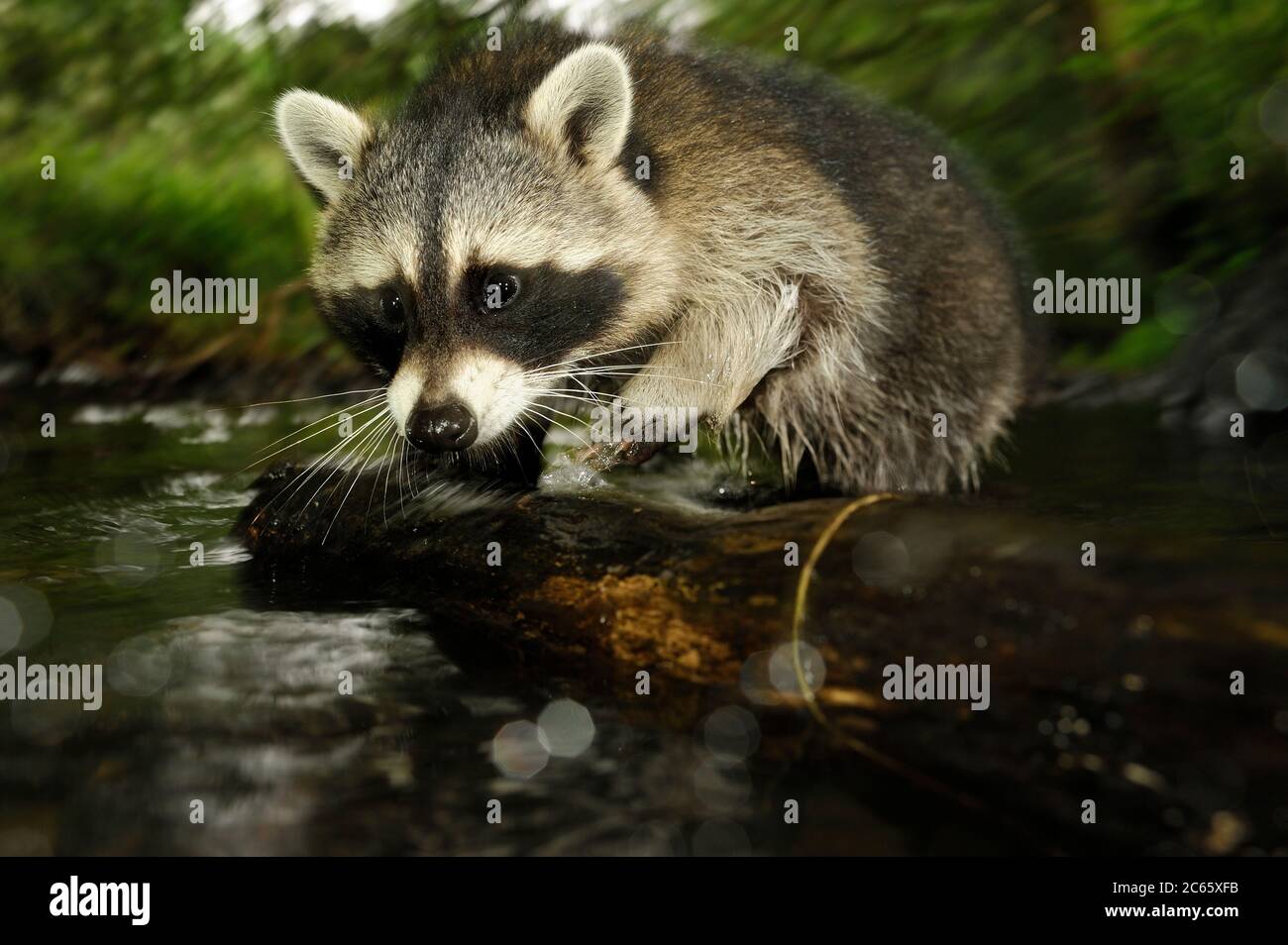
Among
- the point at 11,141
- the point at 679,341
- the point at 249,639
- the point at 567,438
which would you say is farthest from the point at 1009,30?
the point at 11,141

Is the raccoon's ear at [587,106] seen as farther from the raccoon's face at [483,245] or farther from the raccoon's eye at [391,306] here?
the raccoon's eye at [391,306]

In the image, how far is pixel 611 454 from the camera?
5.36m

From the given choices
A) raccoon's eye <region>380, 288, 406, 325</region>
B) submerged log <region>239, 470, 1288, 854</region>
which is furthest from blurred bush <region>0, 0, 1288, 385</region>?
submerged log <region>239, 470, 1288, 854</region>

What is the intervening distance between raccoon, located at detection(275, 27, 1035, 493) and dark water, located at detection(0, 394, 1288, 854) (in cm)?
102

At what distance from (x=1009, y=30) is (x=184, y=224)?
8041mm

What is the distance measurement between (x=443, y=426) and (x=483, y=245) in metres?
0.80

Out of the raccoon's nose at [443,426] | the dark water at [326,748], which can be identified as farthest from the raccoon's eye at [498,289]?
the dark water at [326,748]

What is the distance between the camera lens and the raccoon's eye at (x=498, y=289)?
476cm

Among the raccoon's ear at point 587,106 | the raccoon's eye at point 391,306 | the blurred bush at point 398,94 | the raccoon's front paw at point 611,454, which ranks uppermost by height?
the blurred bush at point 398,94

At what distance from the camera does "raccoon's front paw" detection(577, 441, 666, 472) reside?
5.33 m

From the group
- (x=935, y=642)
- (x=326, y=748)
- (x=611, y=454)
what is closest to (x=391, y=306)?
(x=611, y=454)

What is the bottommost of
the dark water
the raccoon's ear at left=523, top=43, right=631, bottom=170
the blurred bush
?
the dark water

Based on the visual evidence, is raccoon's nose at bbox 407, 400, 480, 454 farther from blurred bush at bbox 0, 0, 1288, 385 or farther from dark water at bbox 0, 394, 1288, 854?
blurred bush at bbox 0, 0, 1288, 385

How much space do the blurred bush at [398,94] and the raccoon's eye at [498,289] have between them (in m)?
4.74
